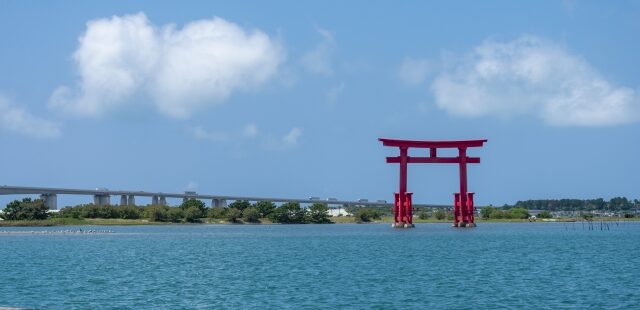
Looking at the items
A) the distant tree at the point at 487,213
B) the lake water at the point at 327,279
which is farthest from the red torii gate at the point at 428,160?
the distant tree at the point at 487,213

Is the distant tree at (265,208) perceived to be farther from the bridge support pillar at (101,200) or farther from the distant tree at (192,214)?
the bridge support pillar at (101,200)

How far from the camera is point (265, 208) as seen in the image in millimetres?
157250

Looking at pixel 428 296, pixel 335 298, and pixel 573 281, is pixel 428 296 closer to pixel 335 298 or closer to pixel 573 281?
pixel 335 298

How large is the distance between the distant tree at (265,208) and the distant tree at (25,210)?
38.3 m

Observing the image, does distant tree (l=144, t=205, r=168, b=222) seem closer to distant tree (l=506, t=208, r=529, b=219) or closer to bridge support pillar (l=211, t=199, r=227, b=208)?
bridge support pillar (l=211, t=199, r=227, b=208)

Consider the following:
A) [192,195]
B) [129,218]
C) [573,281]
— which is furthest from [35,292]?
[192,195]

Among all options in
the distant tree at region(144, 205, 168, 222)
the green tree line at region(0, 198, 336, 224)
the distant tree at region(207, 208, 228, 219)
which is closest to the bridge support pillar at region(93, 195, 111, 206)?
the green tree line at region(0, 198, 336, 224)

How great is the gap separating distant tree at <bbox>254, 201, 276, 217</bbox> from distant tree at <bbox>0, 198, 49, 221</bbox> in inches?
1507

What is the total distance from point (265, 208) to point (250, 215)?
7.35m

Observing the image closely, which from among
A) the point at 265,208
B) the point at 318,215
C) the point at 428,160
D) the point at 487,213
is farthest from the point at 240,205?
the point at 428,160

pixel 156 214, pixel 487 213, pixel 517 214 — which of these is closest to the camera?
pixel 156 214

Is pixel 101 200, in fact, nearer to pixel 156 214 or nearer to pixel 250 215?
pixel 156 214

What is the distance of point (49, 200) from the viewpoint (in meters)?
143

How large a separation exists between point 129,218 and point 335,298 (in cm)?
11474
